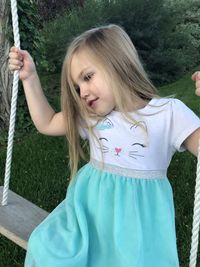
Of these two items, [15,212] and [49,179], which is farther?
[49,179]

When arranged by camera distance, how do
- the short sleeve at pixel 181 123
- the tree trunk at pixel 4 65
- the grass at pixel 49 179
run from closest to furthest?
the short sleeve at pixel 181 123 → the grass at pixel 49 179 → the tree trunk at pixel 4 65

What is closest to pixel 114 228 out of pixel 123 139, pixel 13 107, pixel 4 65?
pixel 123 139

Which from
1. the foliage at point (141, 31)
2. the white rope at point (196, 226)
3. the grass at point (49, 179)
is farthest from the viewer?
the foliage at point (141, 31)

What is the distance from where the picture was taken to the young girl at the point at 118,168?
1.87 metres

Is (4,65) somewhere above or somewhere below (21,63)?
below

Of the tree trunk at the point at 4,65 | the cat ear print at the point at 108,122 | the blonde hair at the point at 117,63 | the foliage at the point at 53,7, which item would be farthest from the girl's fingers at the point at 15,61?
the foliage at the point at 53,7

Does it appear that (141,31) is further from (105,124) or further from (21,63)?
(105,124)

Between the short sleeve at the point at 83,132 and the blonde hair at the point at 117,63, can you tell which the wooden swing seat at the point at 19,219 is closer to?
the short sleeve at the point at 83,132

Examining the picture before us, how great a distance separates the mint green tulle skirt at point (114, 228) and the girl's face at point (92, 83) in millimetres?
262

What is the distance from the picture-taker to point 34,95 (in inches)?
86.3

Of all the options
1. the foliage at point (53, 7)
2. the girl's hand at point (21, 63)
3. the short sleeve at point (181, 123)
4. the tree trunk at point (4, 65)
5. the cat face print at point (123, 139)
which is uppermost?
the girl's hand at point (21, 63)

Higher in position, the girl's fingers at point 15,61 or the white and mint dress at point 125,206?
the girl's fingers at point 15,61

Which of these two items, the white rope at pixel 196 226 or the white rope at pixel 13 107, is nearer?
the white rope at pixel 196 226

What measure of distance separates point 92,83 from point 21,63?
402mm
